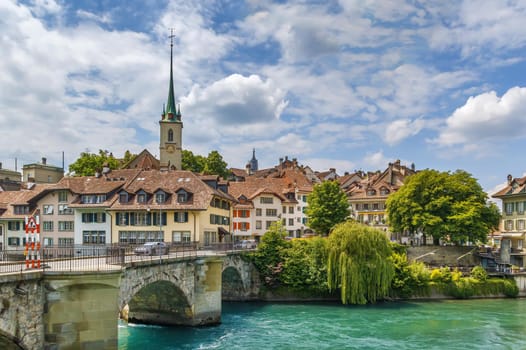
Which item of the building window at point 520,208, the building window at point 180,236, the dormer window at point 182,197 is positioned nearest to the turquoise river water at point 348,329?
the building window at point 180,236

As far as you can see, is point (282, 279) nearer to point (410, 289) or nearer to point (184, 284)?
point (410, 289)

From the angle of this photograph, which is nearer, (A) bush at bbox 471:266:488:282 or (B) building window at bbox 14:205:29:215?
(A) bush at bbox 471:266:488:282

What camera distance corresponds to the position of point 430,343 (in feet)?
107

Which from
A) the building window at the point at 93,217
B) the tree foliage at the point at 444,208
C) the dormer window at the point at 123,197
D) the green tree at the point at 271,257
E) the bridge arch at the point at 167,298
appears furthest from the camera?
the tree foliage at the point at 444,208

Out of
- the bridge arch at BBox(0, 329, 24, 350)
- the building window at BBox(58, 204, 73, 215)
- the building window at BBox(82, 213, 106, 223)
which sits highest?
the building window at BBox(58, 204, 73, 215)

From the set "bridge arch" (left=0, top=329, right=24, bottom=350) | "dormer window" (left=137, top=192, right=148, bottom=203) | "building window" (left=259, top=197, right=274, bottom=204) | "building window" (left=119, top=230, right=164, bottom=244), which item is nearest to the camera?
"bridge arch" (left=0, top=329, right=24, bottom=350)

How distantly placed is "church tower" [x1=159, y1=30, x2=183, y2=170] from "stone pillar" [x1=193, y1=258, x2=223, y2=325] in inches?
1856

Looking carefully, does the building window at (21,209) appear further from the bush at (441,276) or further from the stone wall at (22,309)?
the bush at (441,276)

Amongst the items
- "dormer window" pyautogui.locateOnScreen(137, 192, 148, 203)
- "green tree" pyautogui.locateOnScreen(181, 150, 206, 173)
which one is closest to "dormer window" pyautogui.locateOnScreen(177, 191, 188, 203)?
"dormer window" pyautogui.locateOnScreen(137, 192, 148, 203)

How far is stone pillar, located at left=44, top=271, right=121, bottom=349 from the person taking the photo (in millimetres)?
20703

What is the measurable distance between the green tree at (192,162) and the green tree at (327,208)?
2766 cm

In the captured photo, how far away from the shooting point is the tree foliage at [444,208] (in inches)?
2251

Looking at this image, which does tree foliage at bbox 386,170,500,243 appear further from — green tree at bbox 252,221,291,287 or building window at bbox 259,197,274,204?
building window at bbox 259,197,274,204

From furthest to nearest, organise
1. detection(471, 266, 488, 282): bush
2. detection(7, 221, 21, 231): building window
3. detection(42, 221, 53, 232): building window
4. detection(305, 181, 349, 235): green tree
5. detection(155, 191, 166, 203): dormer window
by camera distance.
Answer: detection(305, 181, 349, 235): green tree
detection(7, 221, 21, 231): building window
detection(42, 221, 53, 232): building window
detection(471, 266, 488, 282): bush
detection(155, 191, 166, 203): dormer window
